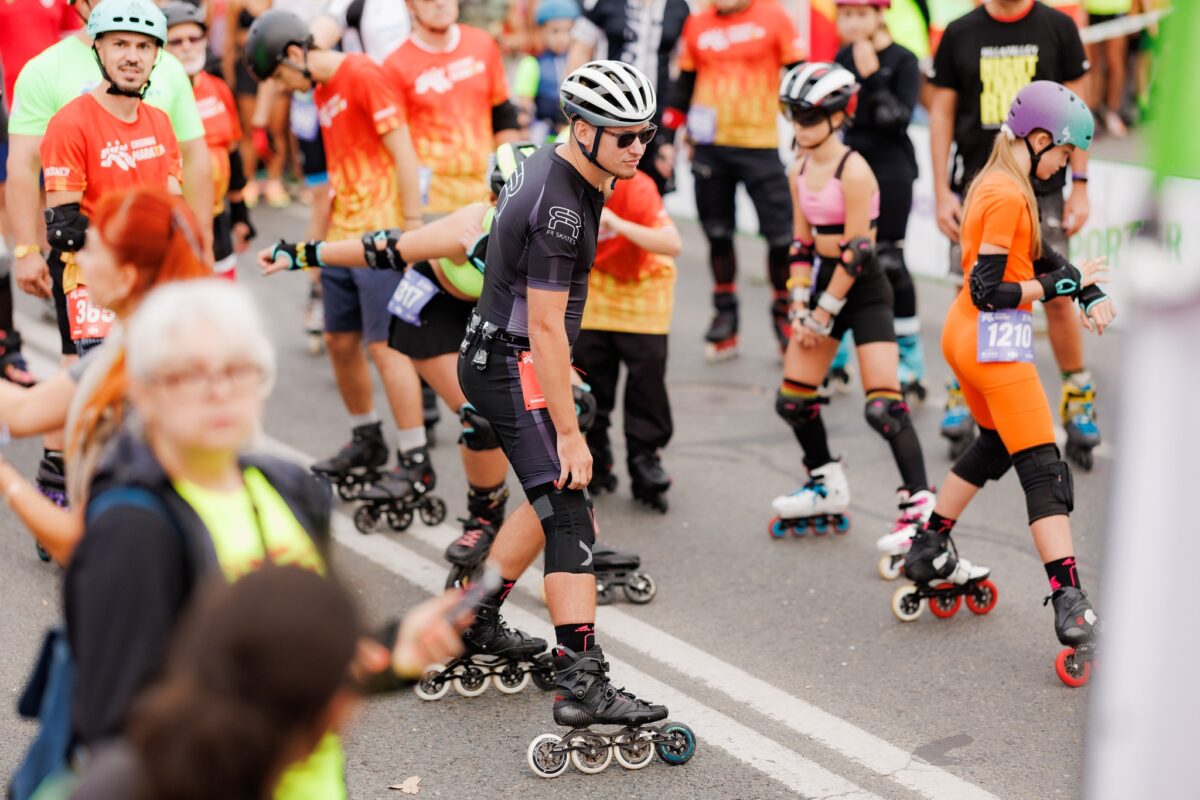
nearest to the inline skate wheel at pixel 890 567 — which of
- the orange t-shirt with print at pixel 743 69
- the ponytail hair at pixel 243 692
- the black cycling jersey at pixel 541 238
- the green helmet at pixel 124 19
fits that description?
the black cycling jersey at pixel 541 238

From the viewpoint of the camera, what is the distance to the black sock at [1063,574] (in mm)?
5320

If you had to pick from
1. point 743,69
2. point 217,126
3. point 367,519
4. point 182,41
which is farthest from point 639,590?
point 743,69

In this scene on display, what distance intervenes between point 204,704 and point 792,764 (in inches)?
123

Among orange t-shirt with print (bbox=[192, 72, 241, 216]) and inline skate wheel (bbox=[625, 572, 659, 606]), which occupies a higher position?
orange t-shirt with print (bbox=[192, 72, 241, 216])

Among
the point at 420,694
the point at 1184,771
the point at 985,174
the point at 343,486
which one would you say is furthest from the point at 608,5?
the point at 1184,771

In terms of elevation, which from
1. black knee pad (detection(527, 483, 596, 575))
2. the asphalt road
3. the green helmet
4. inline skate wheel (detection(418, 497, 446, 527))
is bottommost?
the asphalt road

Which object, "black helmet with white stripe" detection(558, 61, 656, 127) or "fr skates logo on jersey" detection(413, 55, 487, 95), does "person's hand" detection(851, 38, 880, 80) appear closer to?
"fr skates logo on jersey" detection(413, 55, 487, 95)

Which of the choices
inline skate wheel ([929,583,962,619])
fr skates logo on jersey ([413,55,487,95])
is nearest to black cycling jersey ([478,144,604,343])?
inline skate wheel ([929,583,962,619])

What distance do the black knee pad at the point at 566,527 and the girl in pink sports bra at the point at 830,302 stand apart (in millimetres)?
2017

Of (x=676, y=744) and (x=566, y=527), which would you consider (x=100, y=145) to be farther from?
(x=676, y=744)

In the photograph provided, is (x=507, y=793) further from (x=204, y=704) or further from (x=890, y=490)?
(x=890, y=490)

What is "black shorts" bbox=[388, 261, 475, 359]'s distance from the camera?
245 inches

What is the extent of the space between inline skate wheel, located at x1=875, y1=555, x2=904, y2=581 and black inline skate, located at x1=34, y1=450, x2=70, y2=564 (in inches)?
132

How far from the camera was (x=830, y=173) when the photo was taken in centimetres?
661
